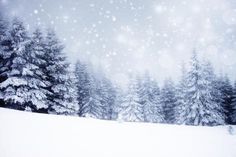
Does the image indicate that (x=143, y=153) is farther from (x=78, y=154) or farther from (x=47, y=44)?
(x=47, y=44)

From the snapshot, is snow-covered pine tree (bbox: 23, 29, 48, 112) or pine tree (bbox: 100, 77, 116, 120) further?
pine tree (bbox: 100, 77, 116, 120)

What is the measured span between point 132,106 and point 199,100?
1386 cm

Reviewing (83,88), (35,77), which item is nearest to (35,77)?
(35,77)

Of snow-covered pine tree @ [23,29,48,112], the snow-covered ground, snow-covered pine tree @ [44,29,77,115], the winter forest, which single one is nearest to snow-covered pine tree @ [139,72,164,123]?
the winter forest

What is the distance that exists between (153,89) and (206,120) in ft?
55.4

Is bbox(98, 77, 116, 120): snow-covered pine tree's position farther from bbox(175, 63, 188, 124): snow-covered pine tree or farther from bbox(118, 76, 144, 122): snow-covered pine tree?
bbox(175, 63, 188, 124): snow-covered pine tree

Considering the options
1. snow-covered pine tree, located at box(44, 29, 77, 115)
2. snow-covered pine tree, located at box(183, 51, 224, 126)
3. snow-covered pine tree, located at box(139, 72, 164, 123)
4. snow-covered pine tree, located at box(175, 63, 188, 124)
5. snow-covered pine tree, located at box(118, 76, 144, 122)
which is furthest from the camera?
snow-covered pine tree, located at box(139, 72, 164, 123)

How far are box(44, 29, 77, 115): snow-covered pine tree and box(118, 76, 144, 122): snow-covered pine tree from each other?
18.4m

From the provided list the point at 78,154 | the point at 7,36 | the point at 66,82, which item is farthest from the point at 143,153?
the point at 7,36

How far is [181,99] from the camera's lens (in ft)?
140

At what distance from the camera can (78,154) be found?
18.3 ft

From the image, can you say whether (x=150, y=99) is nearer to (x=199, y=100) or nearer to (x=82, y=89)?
(x=199, y=100)

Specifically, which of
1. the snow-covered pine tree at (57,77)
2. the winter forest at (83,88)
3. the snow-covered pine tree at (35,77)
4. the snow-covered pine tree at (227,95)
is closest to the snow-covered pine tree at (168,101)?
the winter forest at (83,88)

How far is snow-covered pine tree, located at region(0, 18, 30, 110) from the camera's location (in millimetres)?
21078
